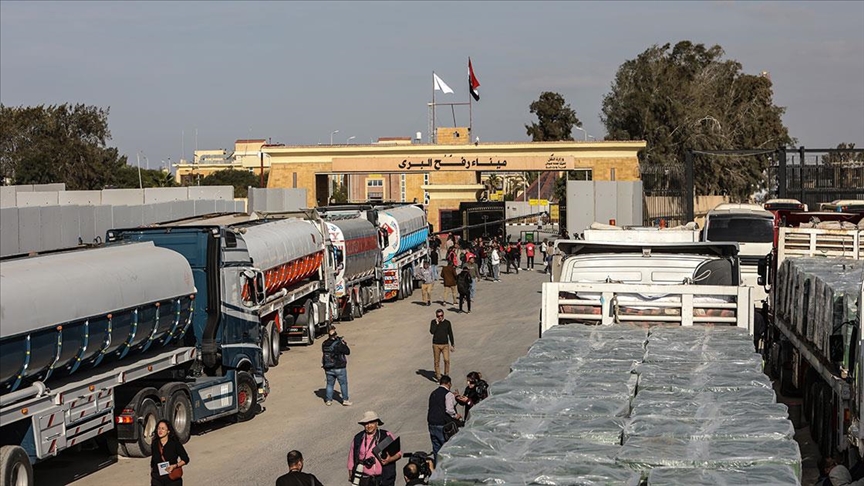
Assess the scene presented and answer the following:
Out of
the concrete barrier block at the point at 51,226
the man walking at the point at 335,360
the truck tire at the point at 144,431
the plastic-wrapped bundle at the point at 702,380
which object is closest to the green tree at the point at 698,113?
the concrete barrier block at the point at 51,226

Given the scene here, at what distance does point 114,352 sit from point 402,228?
26612 mm

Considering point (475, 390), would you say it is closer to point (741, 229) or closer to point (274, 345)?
point (274, 345)

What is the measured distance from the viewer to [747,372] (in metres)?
10.8

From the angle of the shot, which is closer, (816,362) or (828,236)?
(816,362)

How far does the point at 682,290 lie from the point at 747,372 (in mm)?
3625

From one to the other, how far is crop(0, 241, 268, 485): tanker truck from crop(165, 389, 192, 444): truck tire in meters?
0.02

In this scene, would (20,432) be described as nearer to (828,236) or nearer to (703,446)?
(703,446)

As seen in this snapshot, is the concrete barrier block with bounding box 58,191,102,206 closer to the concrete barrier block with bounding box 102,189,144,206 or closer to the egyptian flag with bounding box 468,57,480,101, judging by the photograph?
the concrete barrier block with bounding box 102,189,144,206

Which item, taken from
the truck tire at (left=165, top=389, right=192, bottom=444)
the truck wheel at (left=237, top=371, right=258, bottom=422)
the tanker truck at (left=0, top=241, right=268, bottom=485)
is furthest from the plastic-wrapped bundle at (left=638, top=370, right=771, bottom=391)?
the truck wheel at (left=237, top=371, right=258, bottom=422)

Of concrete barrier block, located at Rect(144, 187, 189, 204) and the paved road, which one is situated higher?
concrete barrier block, located at Rect(144, 187, 189, 204)

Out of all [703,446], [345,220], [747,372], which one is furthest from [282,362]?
[703,446]

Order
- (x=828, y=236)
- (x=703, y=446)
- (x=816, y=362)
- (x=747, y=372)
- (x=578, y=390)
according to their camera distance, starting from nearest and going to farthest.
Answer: (x=703, y=446), (x=578, y=390), (x=747, y=372), (x=816, y=362), (x=828, y=236)

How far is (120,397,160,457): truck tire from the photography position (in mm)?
17453

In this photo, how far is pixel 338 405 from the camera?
21.9 metres
